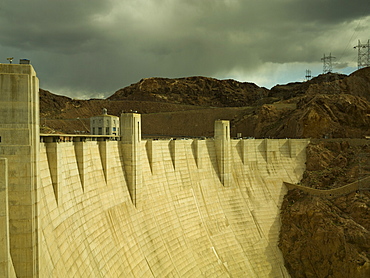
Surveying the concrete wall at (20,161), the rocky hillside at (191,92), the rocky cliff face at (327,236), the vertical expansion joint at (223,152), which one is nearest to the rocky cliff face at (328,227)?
the rocky cliff face at (327,236)

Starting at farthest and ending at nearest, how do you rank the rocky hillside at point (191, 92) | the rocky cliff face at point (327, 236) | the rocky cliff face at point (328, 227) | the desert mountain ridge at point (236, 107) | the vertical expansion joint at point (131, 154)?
the rocky hillside at point (191, 92) < the desert mountain ridge at point (236, 107) < the rocky cliff face at point (328, 227) < the rocky cliff face at point (327, 236) < the vertical expansion joint at point (131, 154)

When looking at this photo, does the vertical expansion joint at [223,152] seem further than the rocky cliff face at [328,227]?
Yes

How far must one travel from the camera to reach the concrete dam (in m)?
10.0

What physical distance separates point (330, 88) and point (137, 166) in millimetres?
42702

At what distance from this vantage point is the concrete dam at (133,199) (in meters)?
10.0

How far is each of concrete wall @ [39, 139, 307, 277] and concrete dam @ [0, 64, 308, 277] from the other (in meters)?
0.08

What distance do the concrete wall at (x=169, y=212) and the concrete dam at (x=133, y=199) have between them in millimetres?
79

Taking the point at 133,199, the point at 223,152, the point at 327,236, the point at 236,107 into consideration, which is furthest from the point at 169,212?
the point at 236,107

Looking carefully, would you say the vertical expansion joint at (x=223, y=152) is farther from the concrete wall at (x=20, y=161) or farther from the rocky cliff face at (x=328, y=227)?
the concrete wall at (x=20, y=161)

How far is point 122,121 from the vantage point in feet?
68.9

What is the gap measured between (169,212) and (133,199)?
4.00 meters

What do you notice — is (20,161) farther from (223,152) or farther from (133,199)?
(223,152)

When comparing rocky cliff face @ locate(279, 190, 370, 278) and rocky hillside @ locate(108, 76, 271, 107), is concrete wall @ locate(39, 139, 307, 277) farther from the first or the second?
rocky hillside @ locate(108, 76, 271, 107)

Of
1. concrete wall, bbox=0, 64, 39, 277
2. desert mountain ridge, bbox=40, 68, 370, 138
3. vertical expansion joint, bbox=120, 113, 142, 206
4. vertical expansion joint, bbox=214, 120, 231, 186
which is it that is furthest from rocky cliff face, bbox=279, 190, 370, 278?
concrete wall, bbox=0, 64, 39, 277
